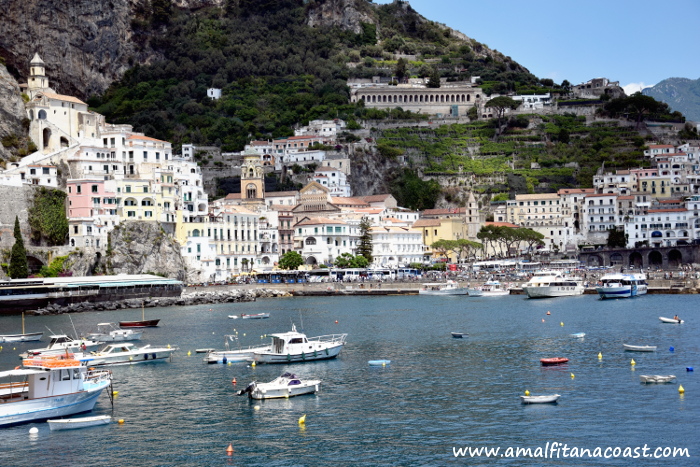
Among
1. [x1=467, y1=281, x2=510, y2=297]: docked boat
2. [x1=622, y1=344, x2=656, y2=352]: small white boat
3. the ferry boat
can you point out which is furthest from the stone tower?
[x1=622, y1=344, x2=656, y2=352]: small white boat

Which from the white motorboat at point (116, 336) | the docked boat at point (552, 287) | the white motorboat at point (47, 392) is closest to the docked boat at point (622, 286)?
the docked boat at point (552, 287)

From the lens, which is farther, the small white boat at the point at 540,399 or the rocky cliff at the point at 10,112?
the rocky cliff at the point at 10,112

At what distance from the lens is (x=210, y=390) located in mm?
32844

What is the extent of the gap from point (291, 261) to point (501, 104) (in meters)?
48.4

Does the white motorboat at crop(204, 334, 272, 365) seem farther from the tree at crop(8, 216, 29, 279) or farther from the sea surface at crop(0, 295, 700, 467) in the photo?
the tree at crop(8, 216, 29, 279)

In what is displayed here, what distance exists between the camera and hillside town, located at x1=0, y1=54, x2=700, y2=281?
82875 millimetres

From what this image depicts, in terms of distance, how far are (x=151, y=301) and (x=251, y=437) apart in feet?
157

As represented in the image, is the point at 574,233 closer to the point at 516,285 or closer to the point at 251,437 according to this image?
the point at 516,285

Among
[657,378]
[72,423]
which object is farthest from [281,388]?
[657,378]

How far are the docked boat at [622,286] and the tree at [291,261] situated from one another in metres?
31.2

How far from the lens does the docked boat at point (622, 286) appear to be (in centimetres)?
6925

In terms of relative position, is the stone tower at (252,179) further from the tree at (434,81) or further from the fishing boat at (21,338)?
the fishing boat at (21,338)

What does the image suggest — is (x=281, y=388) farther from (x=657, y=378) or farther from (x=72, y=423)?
(x=657, y=378)

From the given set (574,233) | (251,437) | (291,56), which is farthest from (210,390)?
(291,56)
